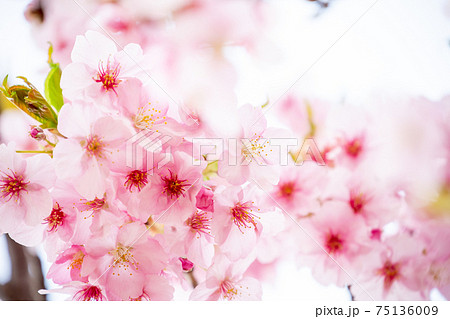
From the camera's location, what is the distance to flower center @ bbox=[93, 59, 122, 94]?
0.51 metres

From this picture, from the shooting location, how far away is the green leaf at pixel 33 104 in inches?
20.5

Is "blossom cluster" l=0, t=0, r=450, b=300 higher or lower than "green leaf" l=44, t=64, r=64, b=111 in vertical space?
lower

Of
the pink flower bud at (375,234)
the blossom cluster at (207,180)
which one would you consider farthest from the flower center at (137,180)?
the pink flower bud at (375,234)

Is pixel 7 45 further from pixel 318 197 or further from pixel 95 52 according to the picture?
pixel 318 197

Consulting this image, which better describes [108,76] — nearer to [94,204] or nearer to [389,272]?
[94,204]

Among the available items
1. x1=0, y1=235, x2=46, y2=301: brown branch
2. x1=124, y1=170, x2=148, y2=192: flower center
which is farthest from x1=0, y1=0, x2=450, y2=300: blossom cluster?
x1=0, y1=235, x2=46, y2=301: brown branch

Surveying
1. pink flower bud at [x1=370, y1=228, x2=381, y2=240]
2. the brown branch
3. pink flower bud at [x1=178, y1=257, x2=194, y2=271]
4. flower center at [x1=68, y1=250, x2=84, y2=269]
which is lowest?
the brown branch

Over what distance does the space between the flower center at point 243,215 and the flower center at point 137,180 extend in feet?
0.43

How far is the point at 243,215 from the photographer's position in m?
0.55

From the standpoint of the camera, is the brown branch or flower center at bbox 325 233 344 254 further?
the brown branch

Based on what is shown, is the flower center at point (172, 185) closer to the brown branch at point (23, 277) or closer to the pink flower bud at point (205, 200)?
the pink flower bud at point (205, 200)

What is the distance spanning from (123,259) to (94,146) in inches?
6.4

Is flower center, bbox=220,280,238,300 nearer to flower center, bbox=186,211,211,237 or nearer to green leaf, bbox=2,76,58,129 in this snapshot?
flower center, bbox=186,211,211,237

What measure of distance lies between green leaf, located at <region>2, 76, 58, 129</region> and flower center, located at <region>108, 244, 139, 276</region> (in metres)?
0.20
